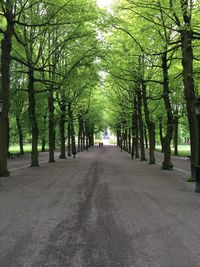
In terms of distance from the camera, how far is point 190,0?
1554 centimetres

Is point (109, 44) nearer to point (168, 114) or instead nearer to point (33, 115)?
point (168, 114)

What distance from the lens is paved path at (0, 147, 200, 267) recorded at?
5082 mm

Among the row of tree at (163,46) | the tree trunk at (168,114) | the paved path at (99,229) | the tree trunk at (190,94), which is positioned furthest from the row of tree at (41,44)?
the paved path at (99,229)

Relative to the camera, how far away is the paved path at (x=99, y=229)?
508cm

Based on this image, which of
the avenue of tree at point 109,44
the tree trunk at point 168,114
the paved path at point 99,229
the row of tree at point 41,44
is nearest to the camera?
the paved path at point 99,229

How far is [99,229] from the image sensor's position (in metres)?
6.68

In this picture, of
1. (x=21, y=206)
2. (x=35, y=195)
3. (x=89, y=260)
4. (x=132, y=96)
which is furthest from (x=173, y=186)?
(x=132, y=96)

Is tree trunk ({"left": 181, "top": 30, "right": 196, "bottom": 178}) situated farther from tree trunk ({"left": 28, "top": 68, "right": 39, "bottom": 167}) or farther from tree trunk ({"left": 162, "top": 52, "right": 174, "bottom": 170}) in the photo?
tree trunk ({"left": 28, "top": 68, "right": 39, "bottom": 167})

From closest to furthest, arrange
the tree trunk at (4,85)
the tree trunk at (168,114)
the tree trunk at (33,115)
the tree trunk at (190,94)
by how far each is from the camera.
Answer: the tree trunk at (190,94), the tree trunk at (4,85), the tree trunk at (168,114), the tree trunk at (33,115)

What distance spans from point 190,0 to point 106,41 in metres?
8.97

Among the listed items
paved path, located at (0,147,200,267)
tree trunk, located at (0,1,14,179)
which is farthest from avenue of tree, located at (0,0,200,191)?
paved path, located at (0,147,200,267)

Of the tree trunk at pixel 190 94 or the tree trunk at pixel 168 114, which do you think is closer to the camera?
the tree trunk at pixel 190 94

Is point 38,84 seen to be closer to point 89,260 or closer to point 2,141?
point 2,141

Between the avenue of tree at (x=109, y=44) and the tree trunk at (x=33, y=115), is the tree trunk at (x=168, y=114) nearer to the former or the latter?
the avenue of tree at (x=109, y=44)
